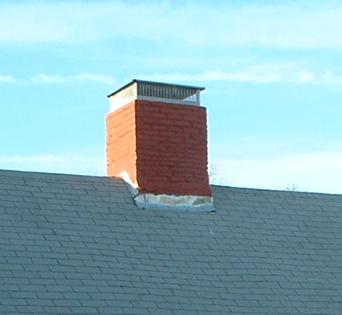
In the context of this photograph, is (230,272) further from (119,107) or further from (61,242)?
(119,107)

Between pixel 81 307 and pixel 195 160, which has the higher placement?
pixel 195 160

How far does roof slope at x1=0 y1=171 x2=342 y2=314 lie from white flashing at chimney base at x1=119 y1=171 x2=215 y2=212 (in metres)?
0.13

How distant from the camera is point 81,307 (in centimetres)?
1427

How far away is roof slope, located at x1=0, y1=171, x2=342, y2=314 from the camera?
14.7 metres

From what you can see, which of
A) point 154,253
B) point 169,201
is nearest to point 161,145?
point 169,201

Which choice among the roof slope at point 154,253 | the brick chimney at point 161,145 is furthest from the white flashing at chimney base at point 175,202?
the roof slope at point 154,253

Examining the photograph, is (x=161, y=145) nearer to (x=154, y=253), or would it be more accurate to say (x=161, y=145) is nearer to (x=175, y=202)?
(x=175, y=202)

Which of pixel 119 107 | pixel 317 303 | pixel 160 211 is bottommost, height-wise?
pixel 317 303

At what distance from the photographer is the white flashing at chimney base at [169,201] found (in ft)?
56.5

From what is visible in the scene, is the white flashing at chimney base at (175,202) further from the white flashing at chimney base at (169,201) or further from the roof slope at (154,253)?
the roof slope at (154,253)

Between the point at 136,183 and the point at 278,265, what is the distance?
230cm

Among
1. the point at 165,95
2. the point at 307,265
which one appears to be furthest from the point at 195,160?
the point at 307,265

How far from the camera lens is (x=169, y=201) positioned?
17.4 meters

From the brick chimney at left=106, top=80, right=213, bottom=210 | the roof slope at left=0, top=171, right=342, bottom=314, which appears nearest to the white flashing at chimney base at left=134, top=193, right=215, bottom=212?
the brick chimney at left=106, top=80, right=213, bottom=210
